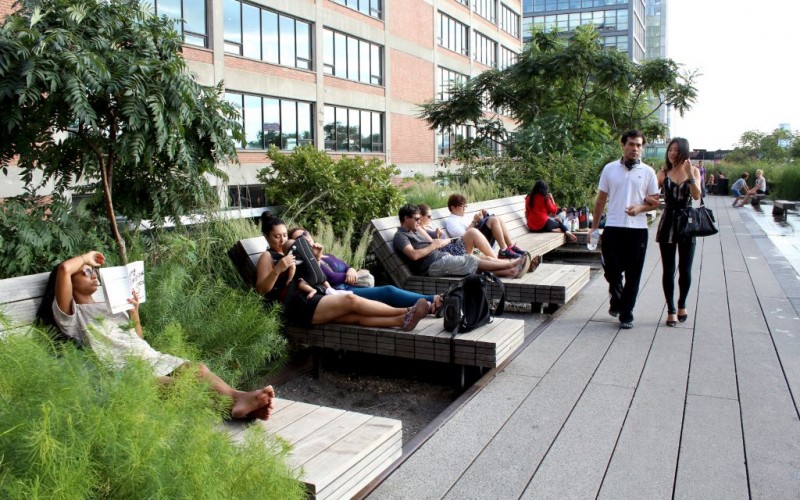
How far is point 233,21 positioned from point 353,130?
30.9 feet

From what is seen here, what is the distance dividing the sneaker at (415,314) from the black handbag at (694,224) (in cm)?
289

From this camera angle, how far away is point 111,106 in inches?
195

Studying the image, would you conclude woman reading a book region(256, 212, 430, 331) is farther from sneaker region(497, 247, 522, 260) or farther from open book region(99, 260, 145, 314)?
sneaker region(497, 247, 522, 260)

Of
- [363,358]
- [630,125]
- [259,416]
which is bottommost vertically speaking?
[363,358]

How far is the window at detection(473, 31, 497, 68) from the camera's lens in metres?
50.5

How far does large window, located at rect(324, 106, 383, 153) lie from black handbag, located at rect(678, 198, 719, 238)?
26.2m

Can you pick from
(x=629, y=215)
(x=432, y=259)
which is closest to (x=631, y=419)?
(x=629, y=215)

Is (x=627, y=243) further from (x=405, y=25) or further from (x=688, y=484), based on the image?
(x=405, y=25)

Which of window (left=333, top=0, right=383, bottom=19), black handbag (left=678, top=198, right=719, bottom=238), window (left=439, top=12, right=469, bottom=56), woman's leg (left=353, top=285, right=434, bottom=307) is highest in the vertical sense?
window (left=439, top=12, right=469, bottom=56)

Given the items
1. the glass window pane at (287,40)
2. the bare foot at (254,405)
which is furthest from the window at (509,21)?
the bare foot at (254,405)

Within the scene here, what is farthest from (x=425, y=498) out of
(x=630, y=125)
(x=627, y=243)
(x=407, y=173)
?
(x=407, y=173)


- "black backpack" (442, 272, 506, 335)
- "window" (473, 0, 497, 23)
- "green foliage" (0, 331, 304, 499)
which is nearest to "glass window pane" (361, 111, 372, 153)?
"window" (473, 0, 497, 23)

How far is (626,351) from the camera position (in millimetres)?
5770

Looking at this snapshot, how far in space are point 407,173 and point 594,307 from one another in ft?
104
